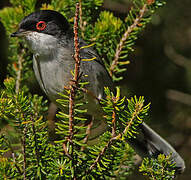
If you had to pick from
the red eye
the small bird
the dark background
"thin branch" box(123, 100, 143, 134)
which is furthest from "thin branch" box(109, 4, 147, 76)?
the dark background

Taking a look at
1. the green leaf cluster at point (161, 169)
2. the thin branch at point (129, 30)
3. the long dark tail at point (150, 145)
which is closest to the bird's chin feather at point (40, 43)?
the thin branch at point (129, 30)

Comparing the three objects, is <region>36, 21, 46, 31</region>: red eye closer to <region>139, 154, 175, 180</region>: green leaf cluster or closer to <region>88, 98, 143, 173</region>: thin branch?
<region>88, 98, 143, 173</region>: thin branch

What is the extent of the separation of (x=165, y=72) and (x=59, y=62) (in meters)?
2.68

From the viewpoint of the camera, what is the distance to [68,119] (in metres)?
2.02

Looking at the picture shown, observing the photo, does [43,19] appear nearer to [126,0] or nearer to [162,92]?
[126,0]

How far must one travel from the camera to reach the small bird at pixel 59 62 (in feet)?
9.92

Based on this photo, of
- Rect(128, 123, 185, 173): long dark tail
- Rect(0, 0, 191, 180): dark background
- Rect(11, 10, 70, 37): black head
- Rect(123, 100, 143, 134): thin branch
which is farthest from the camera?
Rect(0, 0, 191, 180): dark background

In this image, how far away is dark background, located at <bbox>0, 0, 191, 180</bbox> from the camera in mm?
4797

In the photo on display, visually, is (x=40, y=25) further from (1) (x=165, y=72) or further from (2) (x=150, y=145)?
(1) (x=165, y=72)

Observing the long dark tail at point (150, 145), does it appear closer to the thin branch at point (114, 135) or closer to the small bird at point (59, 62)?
the small bird at point (59, 62)

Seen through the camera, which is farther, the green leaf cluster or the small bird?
the small bird

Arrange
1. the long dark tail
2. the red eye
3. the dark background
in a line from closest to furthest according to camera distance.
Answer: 1. the red eye
2. the long dark tail
3. the dark background

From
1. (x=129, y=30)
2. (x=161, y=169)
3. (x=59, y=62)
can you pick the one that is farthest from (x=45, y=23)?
(x=161, y=169)

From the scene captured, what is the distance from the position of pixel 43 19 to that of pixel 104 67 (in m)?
0.84
